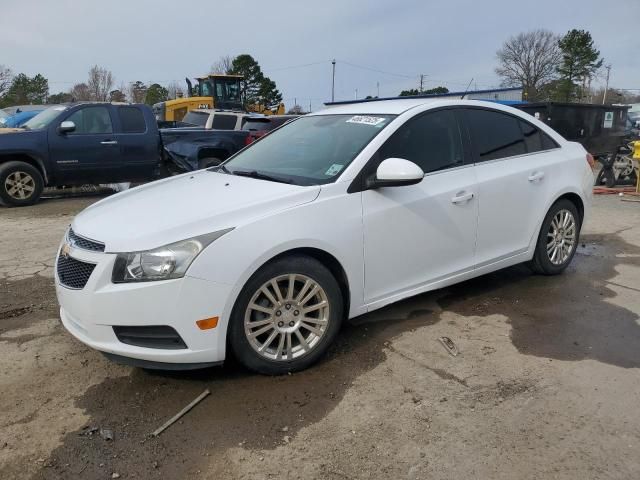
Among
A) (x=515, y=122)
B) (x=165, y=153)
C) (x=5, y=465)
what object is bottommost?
(x=5, y=465)

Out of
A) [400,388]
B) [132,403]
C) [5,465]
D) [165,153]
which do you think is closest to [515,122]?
[400,388]

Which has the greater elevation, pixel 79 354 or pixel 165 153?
pixel 165 153

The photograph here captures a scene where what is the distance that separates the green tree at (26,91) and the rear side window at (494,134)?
54201 mm

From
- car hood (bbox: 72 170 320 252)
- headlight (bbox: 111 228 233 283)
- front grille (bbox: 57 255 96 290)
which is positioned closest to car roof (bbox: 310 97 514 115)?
car hood (bbox: 72 170 320 252)

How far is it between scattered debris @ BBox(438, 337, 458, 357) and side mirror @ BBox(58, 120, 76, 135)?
323 inches

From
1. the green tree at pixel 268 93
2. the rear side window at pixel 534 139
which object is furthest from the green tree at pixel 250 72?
the rear side window at pixel 534 139

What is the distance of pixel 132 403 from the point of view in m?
3.08

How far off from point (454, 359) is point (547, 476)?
115 cm

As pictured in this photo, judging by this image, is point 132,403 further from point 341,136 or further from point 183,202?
point 341,136

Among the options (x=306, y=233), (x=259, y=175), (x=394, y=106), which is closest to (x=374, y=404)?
(x=306, y=233)

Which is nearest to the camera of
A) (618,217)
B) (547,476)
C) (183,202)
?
(547,476)

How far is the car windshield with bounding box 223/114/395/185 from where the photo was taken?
369cm

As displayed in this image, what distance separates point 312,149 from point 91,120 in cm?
745

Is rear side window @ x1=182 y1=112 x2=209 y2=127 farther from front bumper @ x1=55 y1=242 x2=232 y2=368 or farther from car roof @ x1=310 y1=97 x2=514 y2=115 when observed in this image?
front bumper @ x1=55 y1=242 x2=232 y2=368
